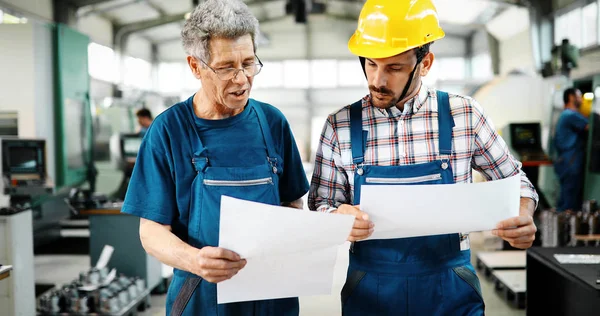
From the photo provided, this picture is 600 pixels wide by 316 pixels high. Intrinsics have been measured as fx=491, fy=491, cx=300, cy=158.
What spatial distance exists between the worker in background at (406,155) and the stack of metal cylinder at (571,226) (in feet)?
9.21

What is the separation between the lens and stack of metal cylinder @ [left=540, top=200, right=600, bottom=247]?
4012 mm

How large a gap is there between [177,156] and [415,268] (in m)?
0.81

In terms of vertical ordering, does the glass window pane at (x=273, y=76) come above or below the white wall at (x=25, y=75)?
above

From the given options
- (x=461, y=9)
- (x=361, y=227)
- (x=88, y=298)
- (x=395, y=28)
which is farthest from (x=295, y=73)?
(x=361, y=227)

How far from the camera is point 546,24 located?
9.31 metres

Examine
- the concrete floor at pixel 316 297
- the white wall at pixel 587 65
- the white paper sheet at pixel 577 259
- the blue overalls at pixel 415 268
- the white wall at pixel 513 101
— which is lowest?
the concrete floor at pixel 316 297

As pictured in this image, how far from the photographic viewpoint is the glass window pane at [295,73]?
15.1 metres

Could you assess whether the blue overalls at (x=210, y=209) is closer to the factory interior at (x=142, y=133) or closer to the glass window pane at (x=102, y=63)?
the factory interior at (x=142, y=133)

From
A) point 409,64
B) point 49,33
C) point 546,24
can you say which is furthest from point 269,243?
point 546,24

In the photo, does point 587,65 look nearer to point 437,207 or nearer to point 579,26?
point 579,26

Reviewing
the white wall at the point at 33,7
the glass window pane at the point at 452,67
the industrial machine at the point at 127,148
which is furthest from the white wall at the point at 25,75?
the glass window pane at the point at 452,67

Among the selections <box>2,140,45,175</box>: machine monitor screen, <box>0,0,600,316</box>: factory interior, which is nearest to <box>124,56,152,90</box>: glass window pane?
<box>0,0,600,316</box>: factory interior

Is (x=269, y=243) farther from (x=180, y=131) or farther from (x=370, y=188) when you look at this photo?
(x=180, y=131)

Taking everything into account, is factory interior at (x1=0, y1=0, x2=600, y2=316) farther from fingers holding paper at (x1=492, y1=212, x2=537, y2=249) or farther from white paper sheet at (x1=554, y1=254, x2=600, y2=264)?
fingers holding paper at (x1=492, y1=212, x2=537, y2=249)
